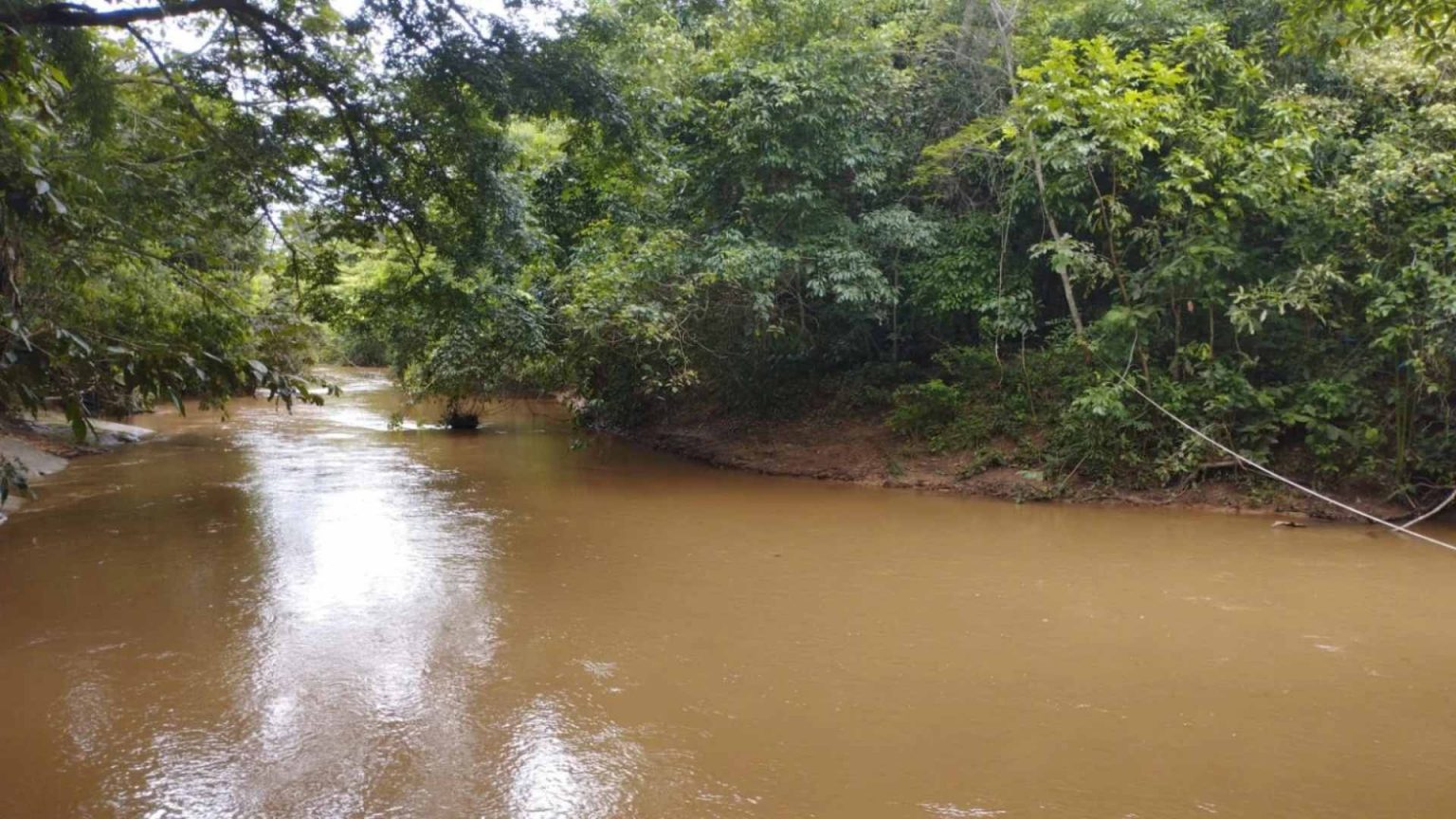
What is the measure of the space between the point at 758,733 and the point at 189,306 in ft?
33.5

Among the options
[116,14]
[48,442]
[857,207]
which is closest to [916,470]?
[857,207]

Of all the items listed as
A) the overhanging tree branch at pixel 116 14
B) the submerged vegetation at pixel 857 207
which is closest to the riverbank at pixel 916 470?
the submerged vegetation at pixel 857 207

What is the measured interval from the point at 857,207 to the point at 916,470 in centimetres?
318

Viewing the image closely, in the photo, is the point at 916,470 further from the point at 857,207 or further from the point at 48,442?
the point at 48,442

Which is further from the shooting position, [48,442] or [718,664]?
[48,442]

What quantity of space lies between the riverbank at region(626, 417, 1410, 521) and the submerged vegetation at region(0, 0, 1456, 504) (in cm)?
20

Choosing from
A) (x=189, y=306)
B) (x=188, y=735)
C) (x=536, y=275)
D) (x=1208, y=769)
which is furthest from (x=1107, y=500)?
(x=189, y=306)

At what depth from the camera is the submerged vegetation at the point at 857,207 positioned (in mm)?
7207

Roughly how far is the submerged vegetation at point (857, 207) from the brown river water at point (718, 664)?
166cm

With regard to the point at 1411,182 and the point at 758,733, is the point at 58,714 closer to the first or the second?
the point at 758,733

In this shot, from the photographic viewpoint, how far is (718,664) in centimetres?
489

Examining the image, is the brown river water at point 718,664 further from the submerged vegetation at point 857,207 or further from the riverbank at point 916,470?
the submerged vegetation at point 857,207

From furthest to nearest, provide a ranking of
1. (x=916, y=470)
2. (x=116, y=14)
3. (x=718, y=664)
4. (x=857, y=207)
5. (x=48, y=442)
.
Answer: (x=48, y=442) < (x=857, y=207) < (x=916, y=470) < (x=116, y=14) < (x=718, y=664)

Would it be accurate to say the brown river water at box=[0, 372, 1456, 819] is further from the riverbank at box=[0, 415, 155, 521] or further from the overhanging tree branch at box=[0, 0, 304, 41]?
the overhanging tree branch at box=[0, 0, 304, 41]
